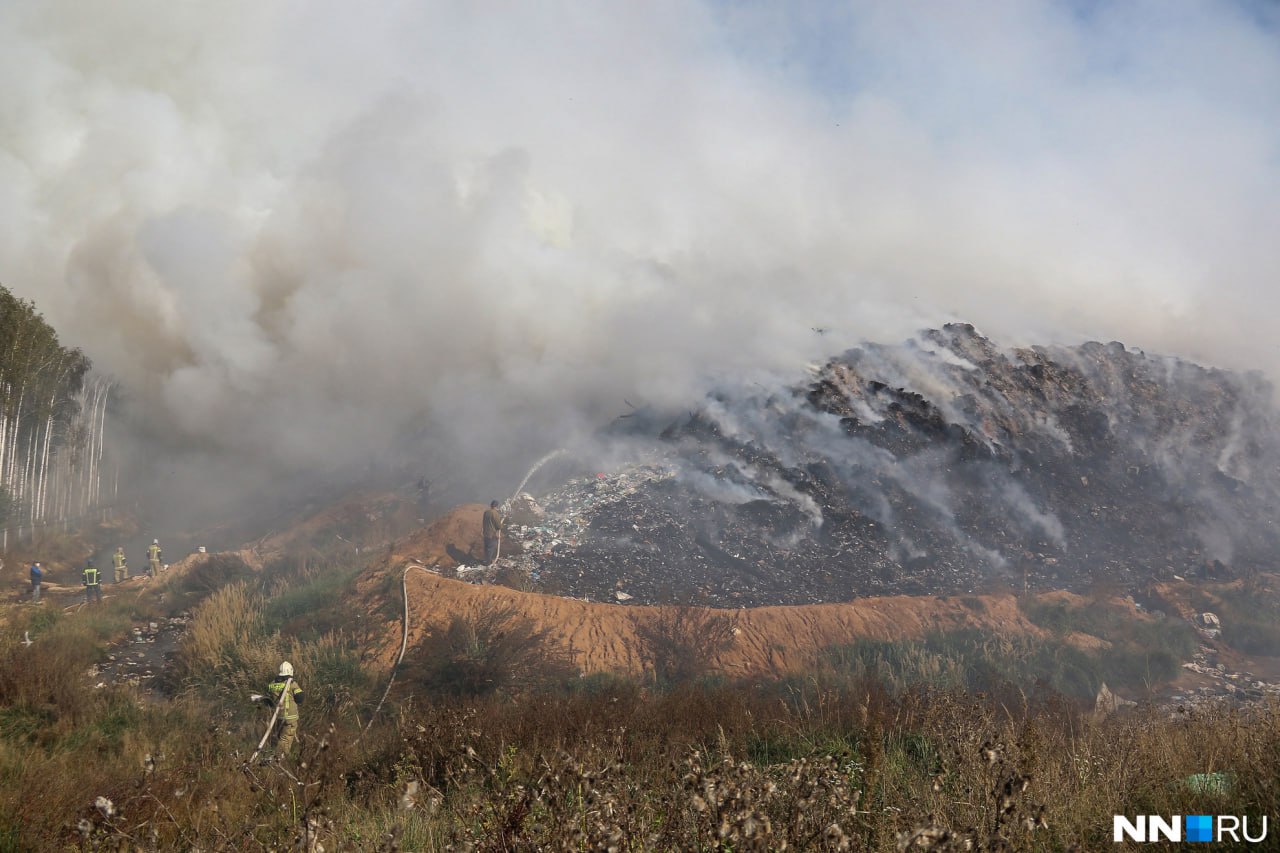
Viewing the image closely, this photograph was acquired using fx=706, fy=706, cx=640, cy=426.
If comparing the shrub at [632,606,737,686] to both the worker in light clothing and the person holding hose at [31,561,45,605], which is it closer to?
the worker in light clothing

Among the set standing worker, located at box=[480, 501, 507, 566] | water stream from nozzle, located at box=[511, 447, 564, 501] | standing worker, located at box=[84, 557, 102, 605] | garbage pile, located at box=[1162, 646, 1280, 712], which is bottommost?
garbage pile, located at box=[1162, 646, 1280, 712]

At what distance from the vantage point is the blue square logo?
11.4 feet

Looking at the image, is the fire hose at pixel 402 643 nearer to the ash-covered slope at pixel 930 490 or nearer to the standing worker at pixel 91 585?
the ash-covered slope at pixel 930 490

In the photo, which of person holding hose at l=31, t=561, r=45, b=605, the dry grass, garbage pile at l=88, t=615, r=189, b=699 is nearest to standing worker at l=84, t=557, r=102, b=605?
person holding hose at l=31, t=561, r=45, b=605

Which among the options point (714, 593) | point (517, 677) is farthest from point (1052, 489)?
point (517, 677)

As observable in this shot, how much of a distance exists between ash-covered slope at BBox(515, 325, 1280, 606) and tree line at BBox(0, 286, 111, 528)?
25485 millimetres

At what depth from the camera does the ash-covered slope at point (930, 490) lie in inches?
832

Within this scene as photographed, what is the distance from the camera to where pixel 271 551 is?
2666 cm

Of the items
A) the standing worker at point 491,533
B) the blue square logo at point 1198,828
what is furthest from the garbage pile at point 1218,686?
the standing worker at point 491,533

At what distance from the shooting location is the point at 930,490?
26.0m

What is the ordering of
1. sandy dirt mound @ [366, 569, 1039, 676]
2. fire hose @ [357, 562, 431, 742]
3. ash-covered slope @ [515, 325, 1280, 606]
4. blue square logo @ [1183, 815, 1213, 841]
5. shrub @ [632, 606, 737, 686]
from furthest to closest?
ash-covered slope @ [515, 325, 1280, 606], sandy dirt mound @ [366, 569, 1039, 676], shrub @ [632, 606, 737, 686], fire hose @ [357, 562, 431, 742], blue square logo @ [1183, 815, 1213, 841]

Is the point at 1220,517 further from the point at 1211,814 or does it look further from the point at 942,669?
the point at 1211,814

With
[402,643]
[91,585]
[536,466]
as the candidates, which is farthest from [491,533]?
[91,585]

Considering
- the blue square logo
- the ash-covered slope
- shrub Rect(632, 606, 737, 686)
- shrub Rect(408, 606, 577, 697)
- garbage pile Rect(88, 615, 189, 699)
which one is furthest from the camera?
the ash-covered slope
